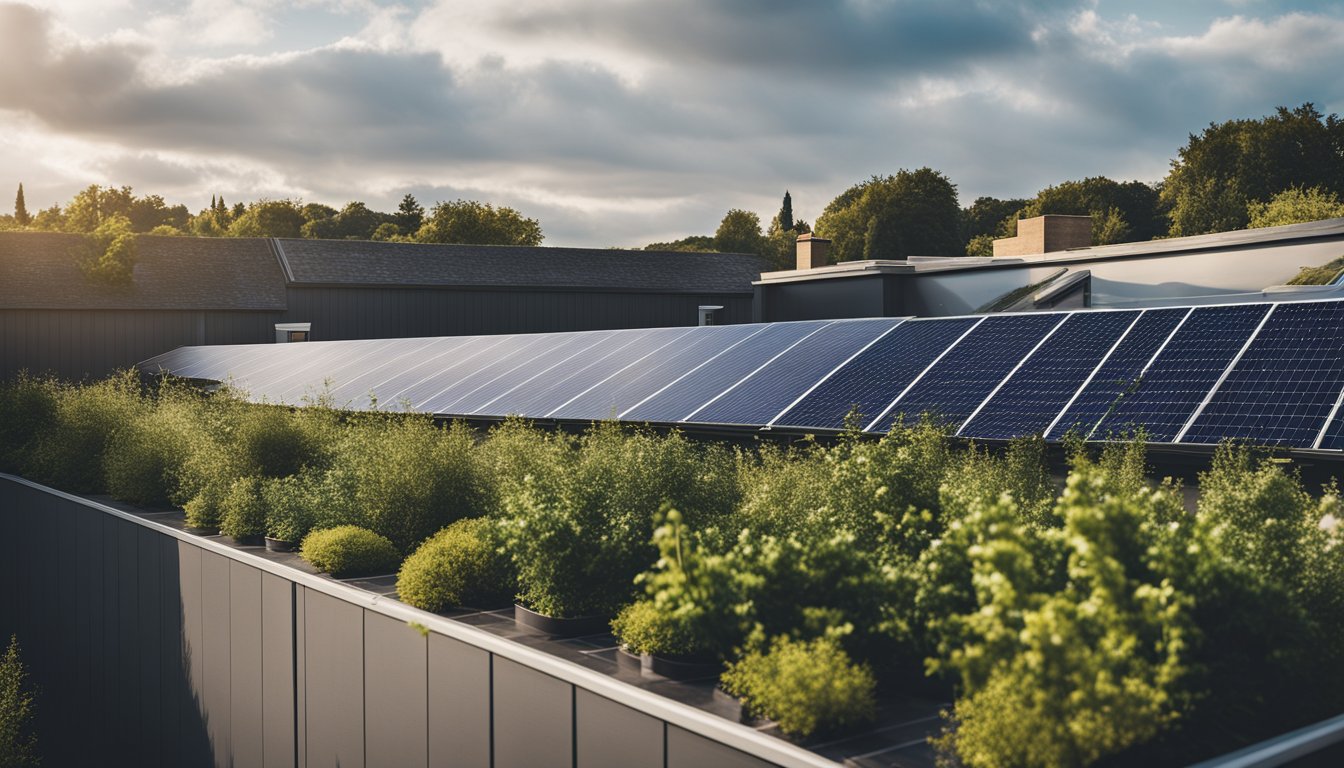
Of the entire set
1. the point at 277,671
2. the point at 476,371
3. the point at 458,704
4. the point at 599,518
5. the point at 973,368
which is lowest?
the point at 277,671

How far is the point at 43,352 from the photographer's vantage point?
40938mm

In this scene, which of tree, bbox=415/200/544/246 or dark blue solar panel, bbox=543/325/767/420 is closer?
dark blue solar panel, bbox=543/325/767/420

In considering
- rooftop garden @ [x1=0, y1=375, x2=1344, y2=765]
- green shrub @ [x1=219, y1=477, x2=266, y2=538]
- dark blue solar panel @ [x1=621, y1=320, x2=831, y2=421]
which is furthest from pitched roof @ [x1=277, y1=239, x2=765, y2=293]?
rooftop garden @ [x1=0, y1=375, x2=1344, y2=765]

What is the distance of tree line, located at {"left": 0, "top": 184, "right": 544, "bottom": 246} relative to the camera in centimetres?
8688

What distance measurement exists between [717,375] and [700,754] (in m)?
7.99

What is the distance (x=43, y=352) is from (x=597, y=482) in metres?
39.2

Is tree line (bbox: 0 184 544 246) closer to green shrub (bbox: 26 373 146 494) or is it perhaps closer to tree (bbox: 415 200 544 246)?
tree (bbox: 415 200 544 246)

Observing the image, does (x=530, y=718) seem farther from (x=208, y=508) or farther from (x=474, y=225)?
(x=474, y=225)

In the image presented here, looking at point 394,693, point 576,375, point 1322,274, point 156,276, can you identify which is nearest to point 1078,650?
point 394,693

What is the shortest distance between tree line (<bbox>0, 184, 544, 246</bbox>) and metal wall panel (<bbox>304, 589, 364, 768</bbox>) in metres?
59.3

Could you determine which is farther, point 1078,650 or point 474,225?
point 474,225

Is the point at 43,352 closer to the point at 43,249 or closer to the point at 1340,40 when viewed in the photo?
the point at 43,249

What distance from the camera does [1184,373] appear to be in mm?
10016

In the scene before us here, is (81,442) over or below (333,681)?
over
